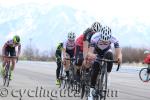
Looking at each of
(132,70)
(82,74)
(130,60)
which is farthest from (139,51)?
(82,74)

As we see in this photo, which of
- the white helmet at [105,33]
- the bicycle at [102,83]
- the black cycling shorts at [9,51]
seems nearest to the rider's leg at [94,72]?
the bicycle at [102,83]

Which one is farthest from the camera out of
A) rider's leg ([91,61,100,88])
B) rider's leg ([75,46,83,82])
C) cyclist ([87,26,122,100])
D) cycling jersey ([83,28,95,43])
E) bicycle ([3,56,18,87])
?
bicycle ([3,56,18,87])

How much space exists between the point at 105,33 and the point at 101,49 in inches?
28.2

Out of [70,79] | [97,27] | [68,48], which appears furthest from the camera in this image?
[68,48]

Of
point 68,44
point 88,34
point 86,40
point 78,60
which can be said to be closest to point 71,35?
point 68,44

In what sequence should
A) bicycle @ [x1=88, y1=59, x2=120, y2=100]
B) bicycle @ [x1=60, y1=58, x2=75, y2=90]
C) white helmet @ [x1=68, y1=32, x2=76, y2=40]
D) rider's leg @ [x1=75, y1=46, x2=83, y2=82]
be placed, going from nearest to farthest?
bicycle @ [x1=88, y1=59, x2=120, y2=100], rider's leg @ [x1=75, y1=46, x2=83, y2=82], bicycle @ [x1=60, y1=58, x2=75, y2=90], white helmet @ [x1=68, y1=32, x2=76, y2=40]

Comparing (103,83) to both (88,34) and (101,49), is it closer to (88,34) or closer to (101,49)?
(101,49)

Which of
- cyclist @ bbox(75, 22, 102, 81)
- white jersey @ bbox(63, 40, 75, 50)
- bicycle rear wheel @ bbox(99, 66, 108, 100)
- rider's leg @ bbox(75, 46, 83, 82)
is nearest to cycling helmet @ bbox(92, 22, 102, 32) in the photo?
cyclist @ bbox(75, 22, 102, 81)

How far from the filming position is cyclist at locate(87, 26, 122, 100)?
11.4 metres

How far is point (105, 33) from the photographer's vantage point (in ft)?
37.2

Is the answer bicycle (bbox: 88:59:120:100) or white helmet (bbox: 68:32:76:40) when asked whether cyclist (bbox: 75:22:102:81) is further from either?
white helmet (bbox: 68:32:76:40)

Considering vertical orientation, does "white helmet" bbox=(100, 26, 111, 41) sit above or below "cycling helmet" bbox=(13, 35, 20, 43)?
below

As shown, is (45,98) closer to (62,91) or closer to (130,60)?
(62,91)

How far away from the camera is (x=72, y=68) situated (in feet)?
55.8
